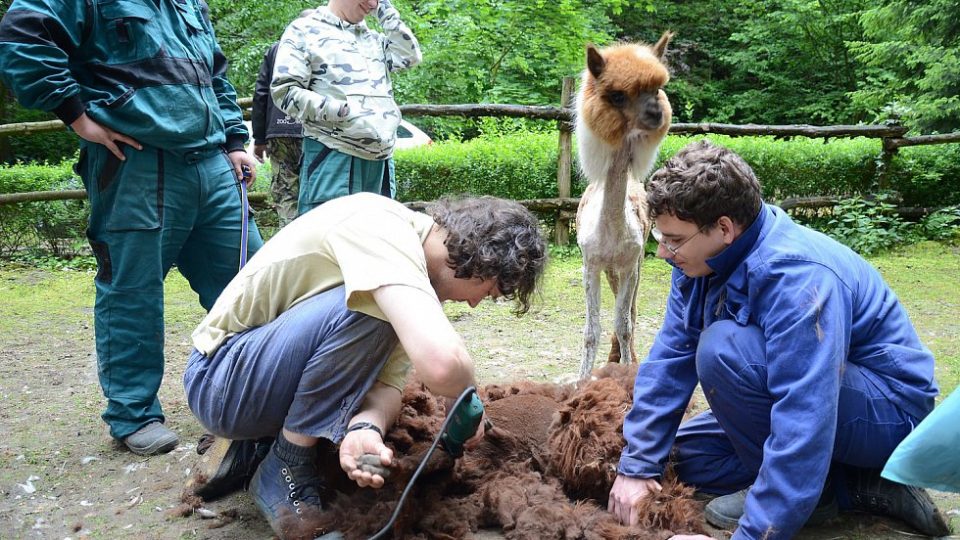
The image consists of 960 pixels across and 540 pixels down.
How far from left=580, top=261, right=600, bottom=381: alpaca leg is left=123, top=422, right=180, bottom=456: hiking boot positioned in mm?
2014

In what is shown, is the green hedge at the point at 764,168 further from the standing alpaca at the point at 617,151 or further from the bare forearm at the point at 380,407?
the bare forearm at the point at 380,407

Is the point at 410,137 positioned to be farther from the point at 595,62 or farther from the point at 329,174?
the point at 595,62

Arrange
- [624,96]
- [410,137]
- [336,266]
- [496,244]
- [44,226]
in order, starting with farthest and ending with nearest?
[410,137] → [44,226] → [624,96] → [336,266] → [496,244]

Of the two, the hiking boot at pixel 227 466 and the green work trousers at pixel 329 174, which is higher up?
the green work trousers at pixel 329 174

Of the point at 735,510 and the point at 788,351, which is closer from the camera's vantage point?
the point at 788,351

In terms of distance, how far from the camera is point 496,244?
2346 millimetres

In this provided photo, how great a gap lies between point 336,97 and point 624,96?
147cm

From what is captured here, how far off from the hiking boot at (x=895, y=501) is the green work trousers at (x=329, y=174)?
109 inches

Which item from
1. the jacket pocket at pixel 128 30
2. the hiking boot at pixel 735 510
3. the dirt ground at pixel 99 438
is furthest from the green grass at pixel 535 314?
the jacket pocket at pixel 128 30

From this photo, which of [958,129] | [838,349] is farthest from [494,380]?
[958,129]

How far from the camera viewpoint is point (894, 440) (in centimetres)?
239

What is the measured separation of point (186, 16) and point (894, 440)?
10.2 ft

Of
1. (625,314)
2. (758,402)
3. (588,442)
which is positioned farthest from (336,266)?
(625,314)

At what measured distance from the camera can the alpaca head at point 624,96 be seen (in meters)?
3.98
